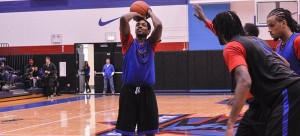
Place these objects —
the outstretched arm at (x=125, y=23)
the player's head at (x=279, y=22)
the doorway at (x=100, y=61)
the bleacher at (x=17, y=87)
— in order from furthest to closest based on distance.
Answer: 1. the doorway at (x=100, y=61)
2. the bleacher at (x=17, y=87)
3. the outstretched arm at (x=125, y=23)
4. the player's head at (x=279, y=22)

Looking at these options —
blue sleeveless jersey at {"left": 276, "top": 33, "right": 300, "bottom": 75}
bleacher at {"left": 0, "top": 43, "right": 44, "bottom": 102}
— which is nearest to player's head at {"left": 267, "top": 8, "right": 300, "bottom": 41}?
blue sleeveless jersey at {"left": 276, "top": 33, "right": 300, "bottom": 75}

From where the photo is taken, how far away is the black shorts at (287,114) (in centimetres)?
329

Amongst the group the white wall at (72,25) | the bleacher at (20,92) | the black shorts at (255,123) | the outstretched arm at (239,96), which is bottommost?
the bleacher at (20,92)

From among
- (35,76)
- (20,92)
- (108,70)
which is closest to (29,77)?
(35,76)

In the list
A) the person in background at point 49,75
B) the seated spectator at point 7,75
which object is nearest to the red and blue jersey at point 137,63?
the person in background at point 49,75

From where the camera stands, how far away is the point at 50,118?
12.2 meters

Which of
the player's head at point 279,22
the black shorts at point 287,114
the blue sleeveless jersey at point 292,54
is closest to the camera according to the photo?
the black shorts at point 287,114

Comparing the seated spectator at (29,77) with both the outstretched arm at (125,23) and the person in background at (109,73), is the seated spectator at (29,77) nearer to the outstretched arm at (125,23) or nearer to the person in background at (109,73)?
the person in background at (109,73)

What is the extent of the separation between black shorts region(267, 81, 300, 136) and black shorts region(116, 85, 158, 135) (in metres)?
1.87

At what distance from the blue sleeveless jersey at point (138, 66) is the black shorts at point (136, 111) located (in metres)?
0.09

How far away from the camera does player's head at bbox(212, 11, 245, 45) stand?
136 inches

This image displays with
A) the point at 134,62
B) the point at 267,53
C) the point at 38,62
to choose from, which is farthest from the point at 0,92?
the point at 267,53

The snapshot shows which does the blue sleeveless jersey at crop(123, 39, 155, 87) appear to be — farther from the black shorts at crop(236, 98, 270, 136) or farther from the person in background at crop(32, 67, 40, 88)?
the person in background at crop(32, 67, 40, 88)

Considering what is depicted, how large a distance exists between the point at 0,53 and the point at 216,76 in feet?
39.1
